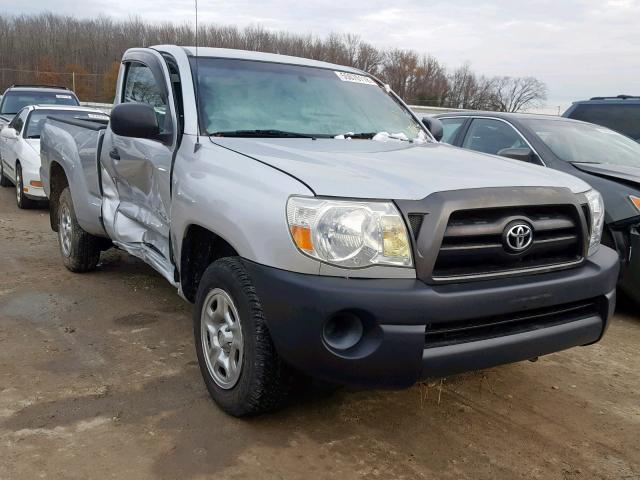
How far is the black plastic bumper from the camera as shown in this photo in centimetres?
235

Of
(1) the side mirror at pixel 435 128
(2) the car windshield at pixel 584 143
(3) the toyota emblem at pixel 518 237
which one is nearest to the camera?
(3) the toyota emblem at pixel 518 237

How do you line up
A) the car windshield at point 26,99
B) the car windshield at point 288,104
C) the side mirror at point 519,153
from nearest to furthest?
the car windshield at point 288,104, the side mirror at point 519,153, the car windshield at point 26,99

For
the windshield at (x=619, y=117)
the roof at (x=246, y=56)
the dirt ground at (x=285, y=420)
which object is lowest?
the dirt ground at (x=285, y=420)

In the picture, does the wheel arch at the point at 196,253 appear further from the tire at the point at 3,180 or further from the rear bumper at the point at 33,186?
the tire at the point at 3,180

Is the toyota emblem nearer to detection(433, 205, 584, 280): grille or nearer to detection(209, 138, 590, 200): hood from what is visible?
detection(433, 205, 584, 280): grille

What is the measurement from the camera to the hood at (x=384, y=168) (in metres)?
2.52

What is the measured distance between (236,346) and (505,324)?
1.22m

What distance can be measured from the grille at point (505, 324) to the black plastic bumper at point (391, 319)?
0.04 feet

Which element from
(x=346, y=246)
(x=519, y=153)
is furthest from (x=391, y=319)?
(x=519, y=153)

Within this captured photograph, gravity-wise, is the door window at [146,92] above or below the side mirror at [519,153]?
above

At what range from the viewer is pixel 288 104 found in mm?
3785

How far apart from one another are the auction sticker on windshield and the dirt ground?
6.88ft

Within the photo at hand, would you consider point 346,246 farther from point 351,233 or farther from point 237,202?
point 237,202

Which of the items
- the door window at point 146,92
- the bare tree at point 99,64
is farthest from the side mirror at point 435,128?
the bare tree at point 99,64
